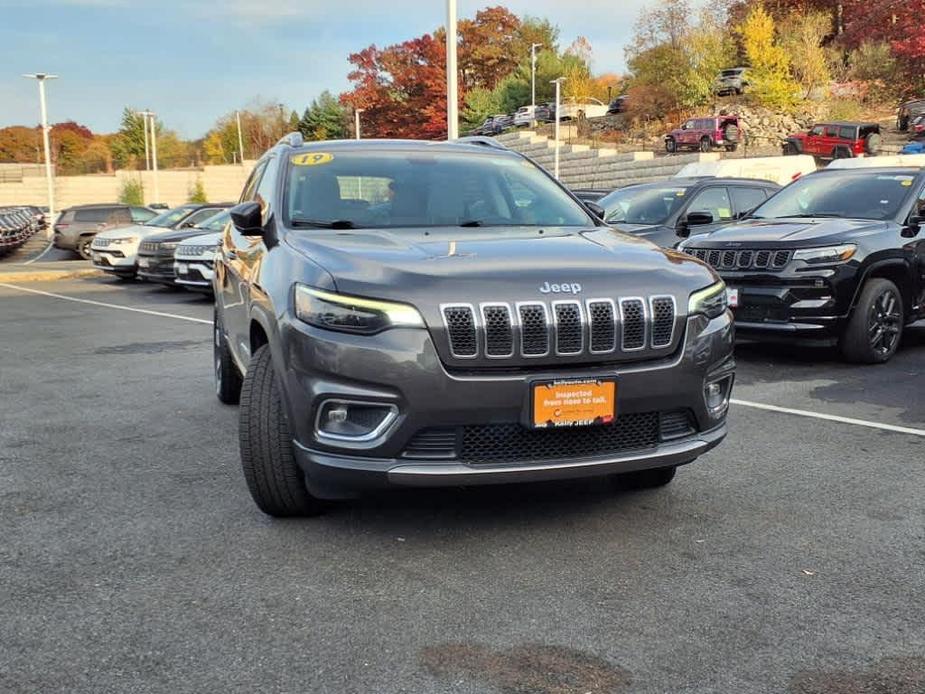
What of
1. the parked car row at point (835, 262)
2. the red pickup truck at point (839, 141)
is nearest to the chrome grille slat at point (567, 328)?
the parked car row at point (835, 262)

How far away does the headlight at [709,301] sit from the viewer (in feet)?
12.9

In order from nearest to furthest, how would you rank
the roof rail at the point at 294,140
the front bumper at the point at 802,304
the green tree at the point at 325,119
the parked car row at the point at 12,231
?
the roof rail at the point at 294,140 → the front bumper at the point at 802,304 → the parked car row at the point at 12,231 → the green tree at the point at 325,119

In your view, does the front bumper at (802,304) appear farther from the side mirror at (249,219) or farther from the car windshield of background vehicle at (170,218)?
the car windshield of background vehicle at (170,218)

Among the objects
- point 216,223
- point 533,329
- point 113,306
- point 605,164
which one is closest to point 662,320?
point 533,329

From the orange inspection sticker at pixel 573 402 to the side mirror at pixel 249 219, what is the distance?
183 cm

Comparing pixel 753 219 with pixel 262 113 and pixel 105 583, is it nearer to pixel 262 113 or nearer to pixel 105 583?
pixel 105 583

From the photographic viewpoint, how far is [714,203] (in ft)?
38.0

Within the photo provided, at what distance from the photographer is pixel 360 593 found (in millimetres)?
3381

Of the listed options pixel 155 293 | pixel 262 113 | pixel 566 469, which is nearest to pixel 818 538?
pixel 566 469

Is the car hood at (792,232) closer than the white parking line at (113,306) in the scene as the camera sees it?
Yes

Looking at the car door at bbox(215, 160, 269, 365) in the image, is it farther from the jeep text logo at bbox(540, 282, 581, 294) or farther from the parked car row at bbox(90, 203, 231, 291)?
the parked car row at bbox(90, 203, 231, 291)

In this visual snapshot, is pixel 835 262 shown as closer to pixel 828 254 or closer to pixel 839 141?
pixel 828 254

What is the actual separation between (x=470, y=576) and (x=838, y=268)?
553 cm

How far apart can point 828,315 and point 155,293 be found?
41.0 ft
